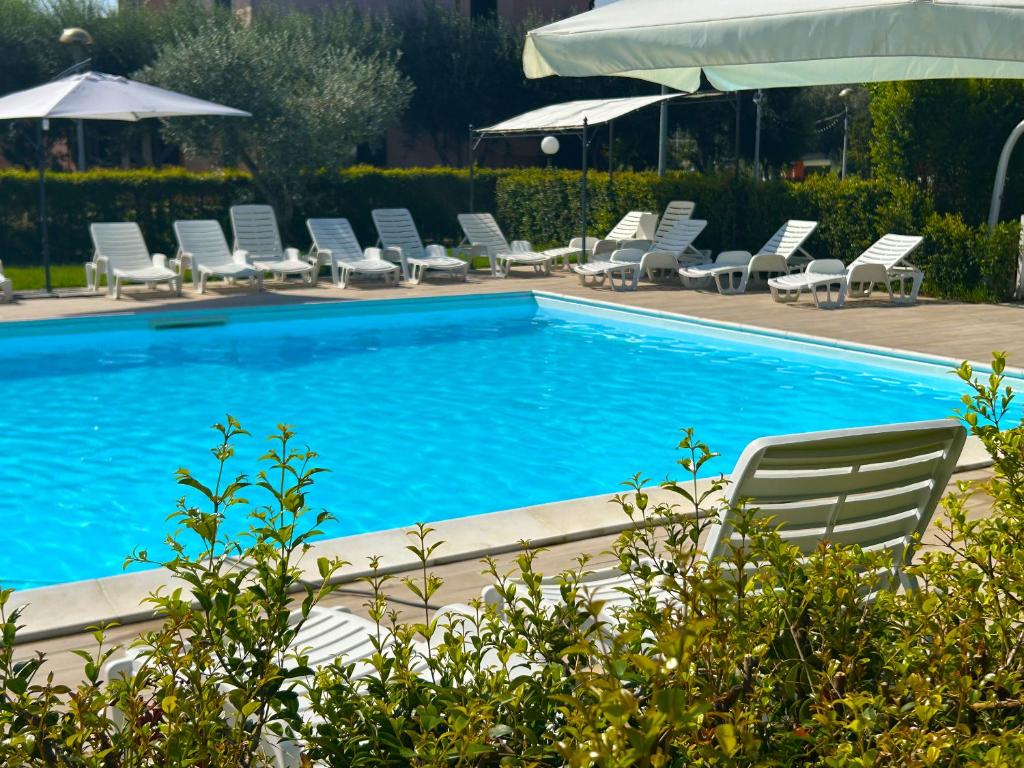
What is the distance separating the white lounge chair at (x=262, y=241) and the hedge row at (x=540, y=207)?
3.03 meters

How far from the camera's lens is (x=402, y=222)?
55.8ft

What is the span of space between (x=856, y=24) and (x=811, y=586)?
535 cm

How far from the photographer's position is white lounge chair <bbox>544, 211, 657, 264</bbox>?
1691cm

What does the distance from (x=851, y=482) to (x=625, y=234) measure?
1450 centimetres

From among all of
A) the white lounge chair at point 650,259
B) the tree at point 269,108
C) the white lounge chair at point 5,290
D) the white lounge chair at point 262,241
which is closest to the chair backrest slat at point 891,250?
the white lounge chair at point 650,259

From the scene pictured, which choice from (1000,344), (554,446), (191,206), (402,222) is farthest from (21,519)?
(191,206)

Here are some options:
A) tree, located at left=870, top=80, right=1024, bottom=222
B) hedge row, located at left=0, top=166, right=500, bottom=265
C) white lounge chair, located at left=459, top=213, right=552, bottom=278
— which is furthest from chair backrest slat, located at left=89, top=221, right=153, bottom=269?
tree, located at left=870, top=80, right=1024, bottom=222

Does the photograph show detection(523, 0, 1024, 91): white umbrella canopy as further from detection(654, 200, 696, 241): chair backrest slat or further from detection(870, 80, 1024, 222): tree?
detection(654, 200, 696, 241): chair backrest slat

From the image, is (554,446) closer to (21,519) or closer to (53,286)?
(21,519)

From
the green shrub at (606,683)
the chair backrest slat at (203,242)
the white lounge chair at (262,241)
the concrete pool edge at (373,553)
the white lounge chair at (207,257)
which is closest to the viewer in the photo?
the green shrub at (606,683)

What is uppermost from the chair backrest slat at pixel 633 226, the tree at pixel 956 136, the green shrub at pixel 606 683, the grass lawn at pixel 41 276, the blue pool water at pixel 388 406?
the tree at pixel 956 136

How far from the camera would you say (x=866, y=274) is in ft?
44.1

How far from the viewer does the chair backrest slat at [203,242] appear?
48.8ft

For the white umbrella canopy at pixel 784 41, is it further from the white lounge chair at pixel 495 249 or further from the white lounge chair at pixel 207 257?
the white lounge chair at pixel 495 249
